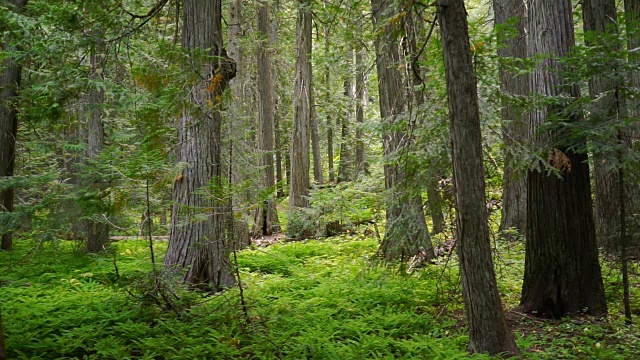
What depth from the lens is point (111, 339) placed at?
16.8 feet

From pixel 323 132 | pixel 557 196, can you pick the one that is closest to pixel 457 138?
pixel 557 196

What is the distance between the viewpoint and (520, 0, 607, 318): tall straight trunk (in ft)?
20.2

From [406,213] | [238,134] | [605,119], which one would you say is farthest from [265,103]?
[605,119]

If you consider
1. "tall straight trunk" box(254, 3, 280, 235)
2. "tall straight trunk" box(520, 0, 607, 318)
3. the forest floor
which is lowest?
the forest floor

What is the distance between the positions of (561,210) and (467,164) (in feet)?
7.84

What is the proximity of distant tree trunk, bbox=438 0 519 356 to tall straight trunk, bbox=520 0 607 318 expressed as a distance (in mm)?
1954

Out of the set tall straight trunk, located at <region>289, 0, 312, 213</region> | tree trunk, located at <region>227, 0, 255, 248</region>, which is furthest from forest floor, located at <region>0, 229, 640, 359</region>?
tall straight trunk, located at <region>289, 0, 312, 213</region>

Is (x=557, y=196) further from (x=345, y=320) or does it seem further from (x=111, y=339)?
(x=111, y=339)

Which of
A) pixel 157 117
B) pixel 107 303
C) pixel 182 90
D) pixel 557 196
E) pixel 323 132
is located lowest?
pixel 107 303

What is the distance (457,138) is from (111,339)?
13.9ft

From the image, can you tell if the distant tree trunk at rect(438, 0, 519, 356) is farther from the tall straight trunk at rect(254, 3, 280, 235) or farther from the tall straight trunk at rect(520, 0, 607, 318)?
the tall straight trunk at rect(254, 3, 280, 235)

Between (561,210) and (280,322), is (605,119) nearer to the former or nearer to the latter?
(561,210)

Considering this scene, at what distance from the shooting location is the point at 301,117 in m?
14.1

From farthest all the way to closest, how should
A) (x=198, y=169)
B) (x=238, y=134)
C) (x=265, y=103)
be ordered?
(x=265, y=103)
(x=238, y=134)
(x=198, y=169)
